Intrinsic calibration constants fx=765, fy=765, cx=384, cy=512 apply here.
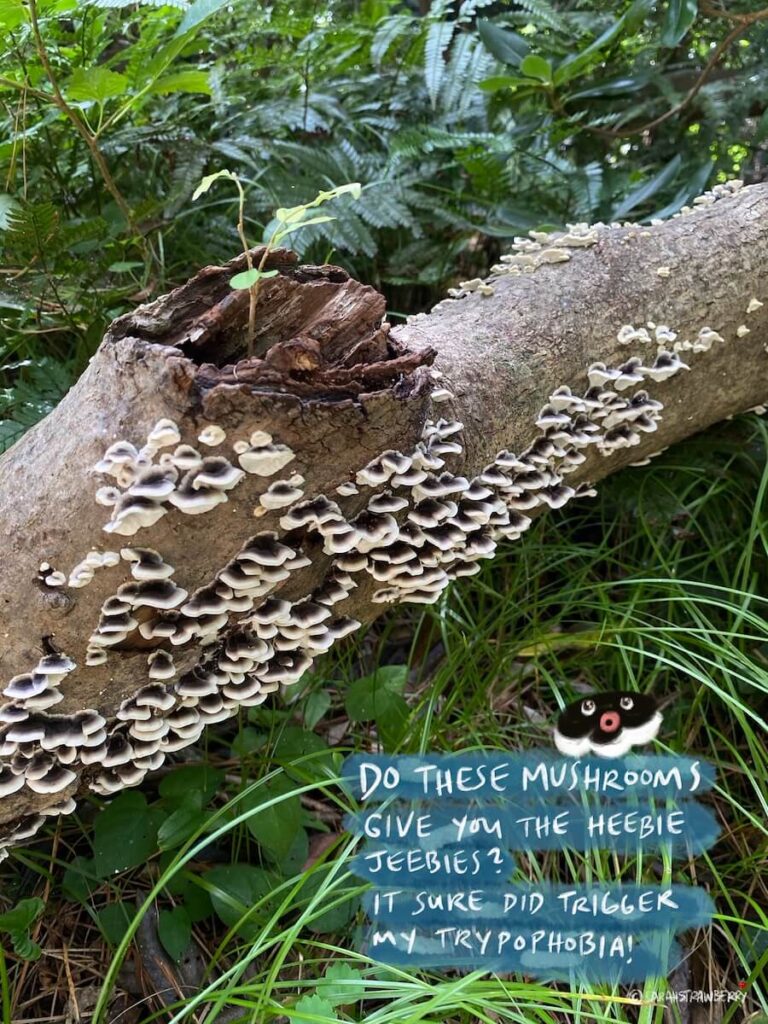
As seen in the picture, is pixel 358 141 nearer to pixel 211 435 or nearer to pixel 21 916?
pixel 211 435

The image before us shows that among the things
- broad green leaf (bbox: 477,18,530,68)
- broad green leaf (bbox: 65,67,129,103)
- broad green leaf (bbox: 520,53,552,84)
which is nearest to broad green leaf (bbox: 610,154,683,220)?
broad green leaf (bbox: 520,53,552,84)

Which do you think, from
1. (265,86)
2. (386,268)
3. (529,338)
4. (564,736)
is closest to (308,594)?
(564,736)

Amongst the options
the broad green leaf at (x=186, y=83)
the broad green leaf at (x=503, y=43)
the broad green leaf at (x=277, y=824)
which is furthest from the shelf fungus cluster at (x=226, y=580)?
the broad green leaf at (x=503, y=43)

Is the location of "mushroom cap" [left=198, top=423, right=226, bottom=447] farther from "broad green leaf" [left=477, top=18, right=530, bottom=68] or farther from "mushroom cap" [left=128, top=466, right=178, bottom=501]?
"broad green leaf" [left=477, top=18, right=530, bottom=68]

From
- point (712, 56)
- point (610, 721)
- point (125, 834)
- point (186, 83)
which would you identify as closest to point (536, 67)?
point (712, 56)

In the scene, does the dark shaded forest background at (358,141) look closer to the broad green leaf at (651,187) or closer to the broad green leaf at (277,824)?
the broad green leaf at (651,187)

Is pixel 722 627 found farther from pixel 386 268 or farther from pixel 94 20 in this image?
pixel 94 20
